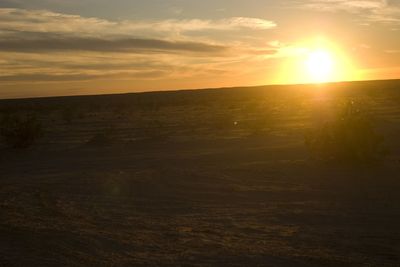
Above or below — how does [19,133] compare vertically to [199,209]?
above

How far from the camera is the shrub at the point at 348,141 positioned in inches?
800

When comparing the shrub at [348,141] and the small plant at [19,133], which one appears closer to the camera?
the shrub at [348,141]

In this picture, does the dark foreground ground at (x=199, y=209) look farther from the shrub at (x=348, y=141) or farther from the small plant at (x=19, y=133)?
the small plant at (x=19, y=133)

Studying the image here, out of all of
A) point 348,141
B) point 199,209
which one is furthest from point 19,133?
point 199,209

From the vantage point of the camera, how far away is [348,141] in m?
20.5

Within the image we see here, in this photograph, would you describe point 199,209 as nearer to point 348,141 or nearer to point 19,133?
point 348,141

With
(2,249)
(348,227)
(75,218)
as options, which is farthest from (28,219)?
(348,227)

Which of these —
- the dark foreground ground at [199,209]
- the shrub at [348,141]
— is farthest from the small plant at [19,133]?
the shrub at [348,141]

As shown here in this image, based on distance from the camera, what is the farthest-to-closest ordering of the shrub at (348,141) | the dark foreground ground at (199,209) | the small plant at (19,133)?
1. the small plant at (19,133)
2. the shrub at (348,141)
3. the dark foreground ground at (199,209)

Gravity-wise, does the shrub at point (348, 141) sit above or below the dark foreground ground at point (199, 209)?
above

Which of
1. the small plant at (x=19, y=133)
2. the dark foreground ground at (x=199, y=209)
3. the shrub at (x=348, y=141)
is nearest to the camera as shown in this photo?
the dark foreground ground at (x=199, y=209)

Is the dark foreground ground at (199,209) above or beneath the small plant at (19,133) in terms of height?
beneath

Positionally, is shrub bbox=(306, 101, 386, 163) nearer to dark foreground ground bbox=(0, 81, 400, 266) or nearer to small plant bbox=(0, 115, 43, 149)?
dark foreground ground bbox=(0, 81, 400, 266)

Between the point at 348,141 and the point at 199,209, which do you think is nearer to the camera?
the point at 199,209
